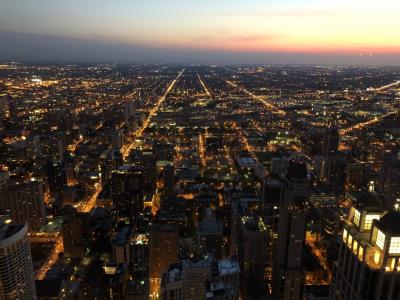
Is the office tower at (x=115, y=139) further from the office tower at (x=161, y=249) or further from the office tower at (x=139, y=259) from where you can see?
the office tower at (x=161, y=249)

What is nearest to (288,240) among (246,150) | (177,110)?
(246,150)

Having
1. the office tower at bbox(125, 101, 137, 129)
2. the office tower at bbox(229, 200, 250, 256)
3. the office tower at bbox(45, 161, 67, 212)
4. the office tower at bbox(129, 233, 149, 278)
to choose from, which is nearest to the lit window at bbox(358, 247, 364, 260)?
the office tower at bbox(229, 200, 250, 256)

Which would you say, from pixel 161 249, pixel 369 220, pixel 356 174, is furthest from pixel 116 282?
pixel 356 174

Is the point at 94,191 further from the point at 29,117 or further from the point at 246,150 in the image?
the point at 29,117

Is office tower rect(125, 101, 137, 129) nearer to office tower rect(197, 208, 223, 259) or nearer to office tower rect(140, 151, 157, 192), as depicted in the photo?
office tower rect(140, 151, 157, 192)

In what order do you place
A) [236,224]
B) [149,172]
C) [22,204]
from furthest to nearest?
[149,172] → [22,204] → [236,224]

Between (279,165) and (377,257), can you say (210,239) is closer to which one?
(279,165)
